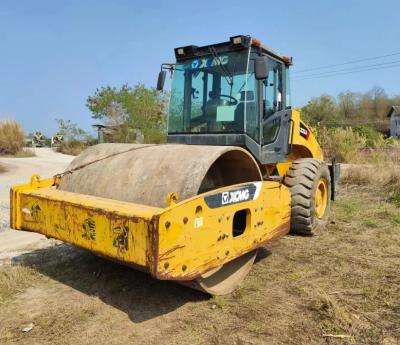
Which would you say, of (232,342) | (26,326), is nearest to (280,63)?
(232,342)

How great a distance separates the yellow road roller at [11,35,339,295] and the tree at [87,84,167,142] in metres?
15.3

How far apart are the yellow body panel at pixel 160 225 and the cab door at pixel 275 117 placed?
105 centimetres

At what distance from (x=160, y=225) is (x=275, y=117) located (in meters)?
2.94

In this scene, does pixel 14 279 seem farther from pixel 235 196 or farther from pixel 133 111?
pixel 133 111

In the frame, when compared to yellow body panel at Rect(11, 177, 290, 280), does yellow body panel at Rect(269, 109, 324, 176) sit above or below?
above

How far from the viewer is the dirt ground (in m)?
3.12

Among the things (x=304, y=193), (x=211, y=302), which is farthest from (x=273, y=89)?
(x=211, y=302)

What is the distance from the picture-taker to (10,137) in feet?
68.0

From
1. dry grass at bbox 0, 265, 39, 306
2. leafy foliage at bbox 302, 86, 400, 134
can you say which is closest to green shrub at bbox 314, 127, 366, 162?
dry grass at bbox 0, 265, 39, 306

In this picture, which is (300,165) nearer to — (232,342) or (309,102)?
(232,342)

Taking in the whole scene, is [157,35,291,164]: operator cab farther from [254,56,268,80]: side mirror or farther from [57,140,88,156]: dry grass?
[57,140,88,156]: dry grass

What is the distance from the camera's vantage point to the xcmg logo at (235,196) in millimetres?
3457

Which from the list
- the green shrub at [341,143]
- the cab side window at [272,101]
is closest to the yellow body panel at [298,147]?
the cab side window at [272,101]

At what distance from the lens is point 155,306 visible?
3.61m
